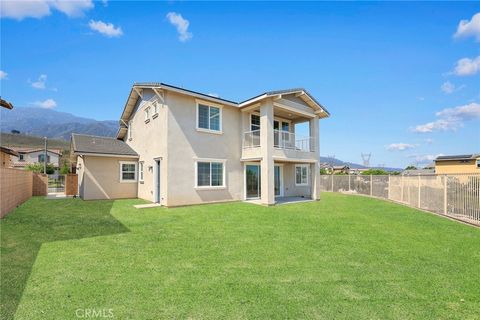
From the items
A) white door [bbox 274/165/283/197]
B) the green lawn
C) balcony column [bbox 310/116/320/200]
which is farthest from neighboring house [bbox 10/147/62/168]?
balcony column [bbox 310/116/320/200]

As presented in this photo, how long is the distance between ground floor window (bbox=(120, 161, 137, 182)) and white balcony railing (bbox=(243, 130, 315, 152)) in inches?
326

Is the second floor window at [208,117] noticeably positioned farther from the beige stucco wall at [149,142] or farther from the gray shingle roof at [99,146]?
the gray shingle roof at [99,146]

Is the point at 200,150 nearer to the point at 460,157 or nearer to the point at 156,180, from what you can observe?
the point at 156,180

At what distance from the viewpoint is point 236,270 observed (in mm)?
4660

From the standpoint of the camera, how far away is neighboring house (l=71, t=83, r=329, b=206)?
12695 millimetres

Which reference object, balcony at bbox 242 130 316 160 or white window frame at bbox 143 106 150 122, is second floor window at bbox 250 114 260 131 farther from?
white window frame at bbox 143 106 150 122

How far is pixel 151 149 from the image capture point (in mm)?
14461

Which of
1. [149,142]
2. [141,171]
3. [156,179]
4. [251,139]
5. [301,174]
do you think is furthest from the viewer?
[301,174]

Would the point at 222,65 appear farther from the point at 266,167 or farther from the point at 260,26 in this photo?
the point at 266,167

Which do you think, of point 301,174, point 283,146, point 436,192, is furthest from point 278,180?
point 436,192

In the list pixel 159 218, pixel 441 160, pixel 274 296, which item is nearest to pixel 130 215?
pixel 159 218

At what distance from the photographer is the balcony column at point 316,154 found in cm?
1660

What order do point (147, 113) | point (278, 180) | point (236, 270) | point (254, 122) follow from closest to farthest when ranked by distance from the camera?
point (236, 270), point (147, 113), point (254, 122), point (278, 180)

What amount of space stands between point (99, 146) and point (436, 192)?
2068 cm
